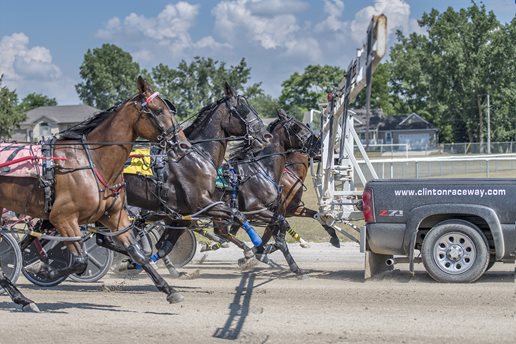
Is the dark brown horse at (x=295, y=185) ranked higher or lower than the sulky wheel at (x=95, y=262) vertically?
higher

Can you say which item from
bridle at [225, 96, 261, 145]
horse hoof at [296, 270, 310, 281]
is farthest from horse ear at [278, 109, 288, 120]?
horse hoof at [296, 270, 310, 281]

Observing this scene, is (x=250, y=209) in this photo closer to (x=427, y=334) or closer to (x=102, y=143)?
(x=102, y=143)

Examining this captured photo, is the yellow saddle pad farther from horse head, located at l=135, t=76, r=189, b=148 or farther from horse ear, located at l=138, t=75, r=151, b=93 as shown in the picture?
horse ear, located at l=138, t=75, r=151, b=93

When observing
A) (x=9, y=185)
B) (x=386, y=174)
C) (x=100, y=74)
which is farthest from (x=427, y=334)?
(x=100, y=74)

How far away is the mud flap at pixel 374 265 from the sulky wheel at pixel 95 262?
3586mm

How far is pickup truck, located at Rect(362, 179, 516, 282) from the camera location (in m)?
9.93

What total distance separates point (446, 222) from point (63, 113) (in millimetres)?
79882

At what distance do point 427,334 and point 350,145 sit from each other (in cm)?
557

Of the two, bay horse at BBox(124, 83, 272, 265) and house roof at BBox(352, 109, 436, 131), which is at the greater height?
house roof at BBox(352, 109, 436, 131)

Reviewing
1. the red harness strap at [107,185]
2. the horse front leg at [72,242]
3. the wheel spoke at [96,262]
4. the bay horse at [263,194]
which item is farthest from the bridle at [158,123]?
the bay horse at [263,194]

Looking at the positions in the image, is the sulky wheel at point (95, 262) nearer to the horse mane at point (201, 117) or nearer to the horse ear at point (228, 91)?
the horse mane at point (201, 117)

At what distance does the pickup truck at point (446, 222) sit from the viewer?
32.6 ft

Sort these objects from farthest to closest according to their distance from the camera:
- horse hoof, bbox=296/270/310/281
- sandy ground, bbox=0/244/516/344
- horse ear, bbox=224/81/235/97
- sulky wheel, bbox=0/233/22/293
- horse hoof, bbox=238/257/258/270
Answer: horse hoof, bbox=238/257/258/270 → horse ear, bbox=224/81/235/97 → horse hoof, bbox=296/270/310/281 → sulky wheel, bbox=0/233/22/293 → sandy ground, bbox=0/244/516/344

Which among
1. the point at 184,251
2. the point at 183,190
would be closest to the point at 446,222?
the point at 183,190
